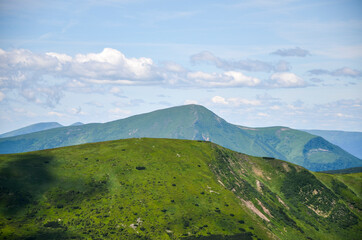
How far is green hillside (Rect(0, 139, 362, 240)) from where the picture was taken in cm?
11544

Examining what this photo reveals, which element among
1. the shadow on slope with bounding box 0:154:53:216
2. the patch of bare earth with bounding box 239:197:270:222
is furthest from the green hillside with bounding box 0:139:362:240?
the patch of bare earth with bounding box 239:197:270:222

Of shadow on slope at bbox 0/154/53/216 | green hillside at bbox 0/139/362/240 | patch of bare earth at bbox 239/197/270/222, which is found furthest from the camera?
patch of bare earth at bbox 239/197/270/222

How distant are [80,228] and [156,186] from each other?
44204 mm

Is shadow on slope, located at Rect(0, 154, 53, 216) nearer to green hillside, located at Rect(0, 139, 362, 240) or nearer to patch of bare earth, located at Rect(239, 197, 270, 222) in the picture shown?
green hillside, located at Rect(0, 139, 362, 240)

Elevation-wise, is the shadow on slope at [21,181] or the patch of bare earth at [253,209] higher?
the shadow on slope at [21,181]

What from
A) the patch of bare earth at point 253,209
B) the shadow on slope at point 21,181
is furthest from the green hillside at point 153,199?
the patch of bare earth at point 253,209

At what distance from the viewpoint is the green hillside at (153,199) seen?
4545 inches

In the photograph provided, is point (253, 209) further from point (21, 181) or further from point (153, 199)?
point (21, 181)

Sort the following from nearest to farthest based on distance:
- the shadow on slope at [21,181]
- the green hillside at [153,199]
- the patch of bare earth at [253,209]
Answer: the green hillside at [153,199] → the shadow on slope at [21,181] → the patch of bare earth at [253,209]

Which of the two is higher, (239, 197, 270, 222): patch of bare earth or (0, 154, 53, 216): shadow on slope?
(0, 154, 53, 216): shadow on slope

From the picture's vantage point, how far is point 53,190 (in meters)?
129

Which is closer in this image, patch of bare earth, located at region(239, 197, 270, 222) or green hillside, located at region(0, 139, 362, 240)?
green hillside, located at region(0, 139, 362, 240)

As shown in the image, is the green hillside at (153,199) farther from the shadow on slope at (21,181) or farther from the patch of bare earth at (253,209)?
the patch of bare earth at (253,209)

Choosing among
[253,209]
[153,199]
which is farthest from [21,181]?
[253,209]
